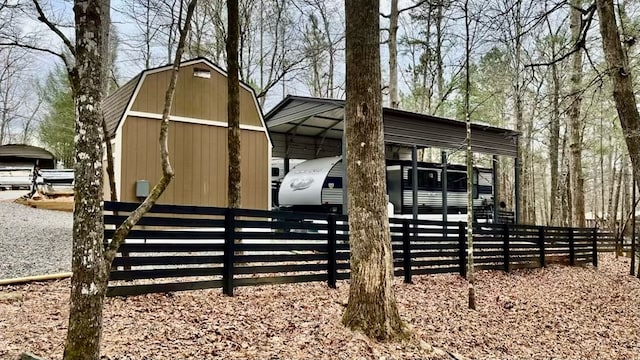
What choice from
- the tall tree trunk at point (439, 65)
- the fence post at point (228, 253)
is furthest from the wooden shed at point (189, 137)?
the tall tree trunk at point (439, 65)

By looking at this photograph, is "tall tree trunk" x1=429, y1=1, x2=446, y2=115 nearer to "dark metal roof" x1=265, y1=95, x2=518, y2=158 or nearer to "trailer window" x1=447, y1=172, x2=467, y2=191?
"trailer window" x1=447, y1=172, x2=467, y2=191

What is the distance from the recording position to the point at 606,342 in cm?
620

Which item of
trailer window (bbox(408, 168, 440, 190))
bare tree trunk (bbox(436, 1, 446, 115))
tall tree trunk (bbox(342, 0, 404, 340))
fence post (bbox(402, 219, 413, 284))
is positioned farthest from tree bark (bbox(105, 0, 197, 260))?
bare tree trunk (bbox(436, 1, 446, 115))

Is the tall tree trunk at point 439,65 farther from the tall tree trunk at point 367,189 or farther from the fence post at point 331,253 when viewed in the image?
the tall tree trunk at point 367,189

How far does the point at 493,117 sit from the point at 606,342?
57.2ft

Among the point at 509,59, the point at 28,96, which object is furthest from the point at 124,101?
the point at 28,96

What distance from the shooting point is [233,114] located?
6.84m

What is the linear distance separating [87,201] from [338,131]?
11.9 m

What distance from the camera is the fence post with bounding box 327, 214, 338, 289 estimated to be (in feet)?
20.9

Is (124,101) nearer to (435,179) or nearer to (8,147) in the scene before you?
(435,179)

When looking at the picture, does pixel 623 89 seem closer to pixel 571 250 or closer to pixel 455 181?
pixel 571 250

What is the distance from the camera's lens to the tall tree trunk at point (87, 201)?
104 inches

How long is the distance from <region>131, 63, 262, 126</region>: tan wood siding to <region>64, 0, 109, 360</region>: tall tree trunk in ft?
22.1

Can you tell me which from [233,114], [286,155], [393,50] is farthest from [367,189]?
[393,50]
